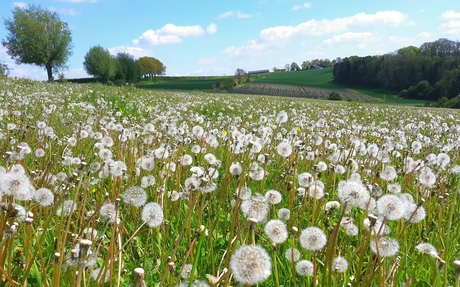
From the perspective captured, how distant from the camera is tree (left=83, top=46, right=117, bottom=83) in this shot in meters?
84.0

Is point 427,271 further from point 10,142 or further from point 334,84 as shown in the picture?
point 334,84

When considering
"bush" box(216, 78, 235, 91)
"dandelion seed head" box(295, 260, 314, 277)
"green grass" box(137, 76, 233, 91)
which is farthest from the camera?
"green grass" box(137, 76, 233, 91)

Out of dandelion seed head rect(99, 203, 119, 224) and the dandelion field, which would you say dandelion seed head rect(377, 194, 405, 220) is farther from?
dandelion seed head rect(99, 203, 119, 224)

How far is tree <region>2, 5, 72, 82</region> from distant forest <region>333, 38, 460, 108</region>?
194ft

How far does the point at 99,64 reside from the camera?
8388 centimetres

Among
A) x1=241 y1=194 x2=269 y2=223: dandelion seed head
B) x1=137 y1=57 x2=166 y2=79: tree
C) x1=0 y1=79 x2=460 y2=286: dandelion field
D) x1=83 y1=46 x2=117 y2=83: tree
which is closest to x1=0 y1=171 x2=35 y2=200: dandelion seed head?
x1=0 y1=79 x2=460 y2=286: dandelion field

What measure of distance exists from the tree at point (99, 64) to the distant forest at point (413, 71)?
174 feet

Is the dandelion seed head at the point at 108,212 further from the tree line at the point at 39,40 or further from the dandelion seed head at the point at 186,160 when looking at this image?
the tree line at the point at 39,40

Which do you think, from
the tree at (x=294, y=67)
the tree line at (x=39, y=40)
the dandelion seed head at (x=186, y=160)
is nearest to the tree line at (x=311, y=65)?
the tree at (x=294, y=67)

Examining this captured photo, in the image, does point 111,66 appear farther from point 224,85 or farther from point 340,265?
point 340,265

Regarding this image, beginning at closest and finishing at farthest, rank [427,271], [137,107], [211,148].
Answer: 1. [427,271]
2. [211,148]
3. [137,107]

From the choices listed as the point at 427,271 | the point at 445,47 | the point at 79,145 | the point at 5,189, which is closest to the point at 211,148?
the point at 79,145

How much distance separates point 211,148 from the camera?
446 cm

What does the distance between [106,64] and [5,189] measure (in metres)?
89.2
